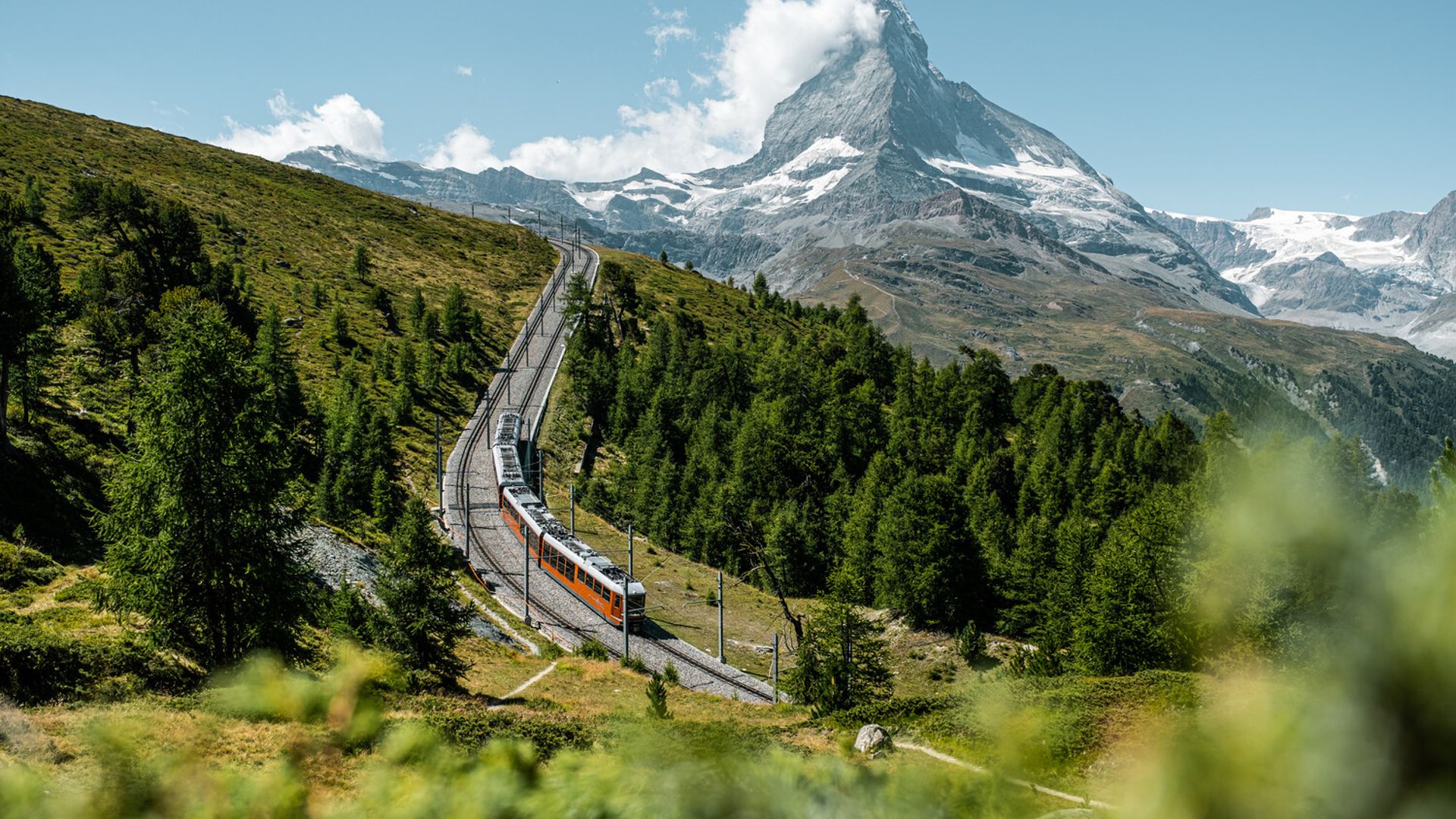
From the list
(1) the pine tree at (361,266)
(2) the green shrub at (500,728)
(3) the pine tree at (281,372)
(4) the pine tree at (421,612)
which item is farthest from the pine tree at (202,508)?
(1) the pine tree at (361,266)

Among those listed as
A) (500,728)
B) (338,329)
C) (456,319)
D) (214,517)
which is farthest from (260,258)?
(500,728)

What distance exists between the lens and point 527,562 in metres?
44.8

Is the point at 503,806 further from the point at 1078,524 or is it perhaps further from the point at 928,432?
the point at 928,432

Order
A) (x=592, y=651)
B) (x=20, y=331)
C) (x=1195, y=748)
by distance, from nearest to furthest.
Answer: (x=1195, y=748) → (x=20, y=331) → (x=592, y=651)

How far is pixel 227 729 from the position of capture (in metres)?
4.01

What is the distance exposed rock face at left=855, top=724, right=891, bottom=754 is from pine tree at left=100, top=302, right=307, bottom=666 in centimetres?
1561

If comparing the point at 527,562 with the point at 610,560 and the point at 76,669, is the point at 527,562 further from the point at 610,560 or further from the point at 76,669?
the point at 76,669

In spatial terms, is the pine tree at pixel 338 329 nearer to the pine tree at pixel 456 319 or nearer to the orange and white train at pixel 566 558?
the pine tree at pixel 456 319

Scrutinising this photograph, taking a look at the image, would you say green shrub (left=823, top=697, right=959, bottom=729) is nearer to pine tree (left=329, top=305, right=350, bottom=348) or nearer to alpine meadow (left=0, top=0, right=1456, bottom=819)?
alpine meadow (left=0, top=0, right=1456, bottom=819)

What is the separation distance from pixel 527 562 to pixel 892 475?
1457 inches

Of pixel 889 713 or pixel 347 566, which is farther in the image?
pixel 347 566

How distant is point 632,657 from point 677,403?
1814 inches

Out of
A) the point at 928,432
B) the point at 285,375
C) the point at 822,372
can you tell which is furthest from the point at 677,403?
the point at 285,375

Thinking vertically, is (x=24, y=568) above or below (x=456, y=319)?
below
